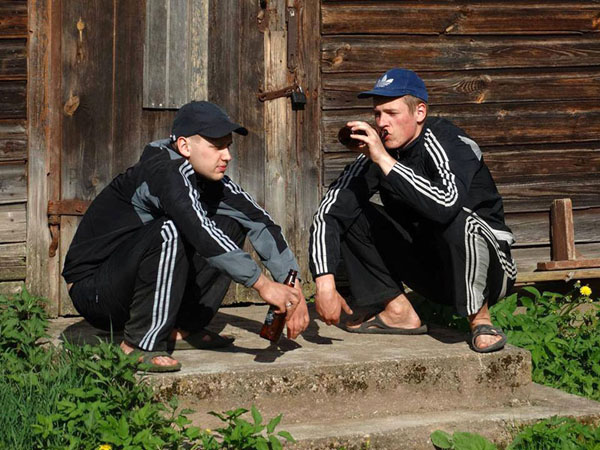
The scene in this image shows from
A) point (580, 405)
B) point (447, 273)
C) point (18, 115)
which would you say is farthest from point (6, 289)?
point (580, 405)

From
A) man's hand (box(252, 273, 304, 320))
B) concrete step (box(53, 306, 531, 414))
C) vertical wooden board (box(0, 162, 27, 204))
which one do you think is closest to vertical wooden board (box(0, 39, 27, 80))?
vertical wooden board (box(0, 162, 27, 204))

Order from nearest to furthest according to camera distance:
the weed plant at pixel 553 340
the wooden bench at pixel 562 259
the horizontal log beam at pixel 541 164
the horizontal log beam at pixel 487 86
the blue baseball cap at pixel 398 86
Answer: the blue baseball cap at pixel 398 86 < the weed plant at pixel 553 340 < the horizontal log beam at pixel 487 86 < the wooden bench at pixel 562 259 < the horizontal log beam at pixel 541 164

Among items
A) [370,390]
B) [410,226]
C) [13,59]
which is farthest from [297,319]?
[13,59]

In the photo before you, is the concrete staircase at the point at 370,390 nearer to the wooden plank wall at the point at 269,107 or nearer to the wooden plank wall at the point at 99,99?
the wooden plank wall at the point at 99,99

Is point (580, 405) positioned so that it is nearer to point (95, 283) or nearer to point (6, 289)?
point (95, 283)

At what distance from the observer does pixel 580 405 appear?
392 cm

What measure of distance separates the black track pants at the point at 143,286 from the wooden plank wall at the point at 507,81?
235 centimetres

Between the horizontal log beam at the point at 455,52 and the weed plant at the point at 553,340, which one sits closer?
the weed plant at the point at 553,340

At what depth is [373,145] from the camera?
400cm

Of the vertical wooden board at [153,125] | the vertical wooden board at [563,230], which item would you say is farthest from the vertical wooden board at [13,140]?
the vertical wooden board at [563,230]

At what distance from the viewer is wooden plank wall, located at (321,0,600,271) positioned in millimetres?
5949

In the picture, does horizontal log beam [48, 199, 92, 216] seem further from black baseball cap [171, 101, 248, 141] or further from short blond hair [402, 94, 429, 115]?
short blond hair [402, 94, 429, 115]

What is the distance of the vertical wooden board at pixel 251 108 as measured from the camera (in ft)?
18.9

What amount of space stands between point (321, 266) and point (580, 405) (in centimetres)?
132
